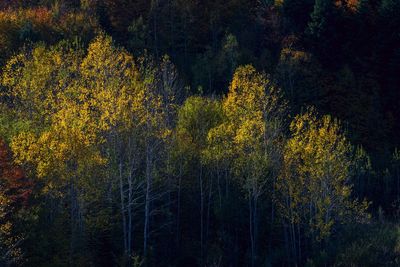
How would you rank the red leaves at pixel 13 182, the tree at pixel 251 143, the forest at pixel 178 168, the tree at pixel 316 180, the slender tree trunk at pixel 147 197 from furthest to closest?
1. the tree at pixel 251 143
2. the tree at pixel 316 180
3. the slender tree trunk at pixel 147 197
4. the forest at pixel 178 168
5. the red leaves at pixel 13 182

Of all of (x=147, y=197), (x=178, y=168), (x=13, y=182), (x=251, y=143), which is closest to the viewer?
(x=13, y=182)

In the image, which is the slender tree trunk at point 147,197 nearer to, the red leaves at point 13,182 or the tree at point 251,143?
the tree at point 251,143

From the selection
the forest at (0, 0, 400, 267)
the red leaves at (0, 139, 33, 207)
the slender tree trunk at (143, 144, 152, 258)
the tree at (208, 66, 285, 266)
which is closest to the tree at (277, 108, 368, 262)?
the forest at (0, 0, 400, 267)

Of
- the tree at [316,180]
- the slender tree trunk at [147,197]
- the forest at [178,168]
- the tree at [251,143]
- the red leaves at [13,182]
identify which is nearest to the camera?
the red leaves at [13,182]

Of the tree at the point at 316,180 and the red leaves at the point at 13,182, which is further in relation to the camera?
the tree at the point at 316,180

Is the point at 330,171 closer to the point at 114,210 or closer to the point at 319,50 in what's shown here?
the point at 114,210

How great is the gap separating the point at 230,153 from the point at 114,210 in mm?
8388

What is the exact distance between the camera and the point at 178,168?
38.2 m

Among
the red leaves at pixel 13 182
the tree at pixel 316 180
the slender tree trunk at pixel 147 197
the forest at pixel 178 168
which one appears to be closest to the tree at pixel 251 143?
the forest at pixel 178 168

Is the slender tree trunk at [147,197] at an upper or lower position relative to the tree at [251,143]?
lower

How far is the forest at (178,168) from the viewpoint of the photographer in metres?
29.4

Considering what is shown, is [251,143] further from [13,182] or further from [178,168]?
[13,182]

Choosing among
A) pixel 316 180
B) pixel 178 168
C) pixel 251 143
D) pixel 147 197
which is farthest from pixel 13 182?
pixel 316 180

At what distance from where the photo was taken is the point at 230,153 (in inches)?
1467
